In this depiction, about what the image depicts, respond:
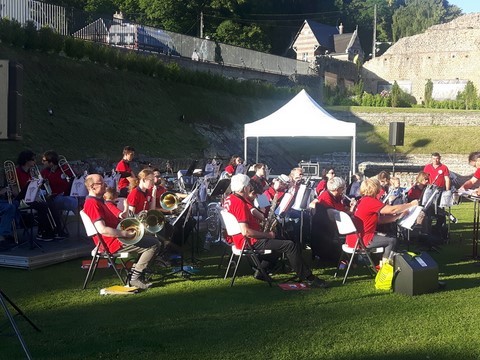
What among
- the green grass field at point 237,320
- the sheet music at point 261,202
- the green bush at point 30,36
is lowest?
the green grass field at point 237,320

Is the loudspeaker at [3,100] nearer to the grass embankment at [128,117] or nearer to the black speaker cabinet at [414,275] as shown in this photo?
the black speaker cabinet at [414,275]

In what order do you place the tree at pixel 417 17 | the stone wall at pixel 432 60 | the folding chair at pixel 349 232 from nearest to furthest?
the folding chair at pixel 349 232, the stone wall at pixel 432 60, the tree at pixel 417 17

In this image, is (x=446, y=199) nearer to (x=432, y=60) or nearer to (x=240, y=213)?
(x=240, y=213)

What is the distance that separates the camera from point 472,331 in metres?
5.26

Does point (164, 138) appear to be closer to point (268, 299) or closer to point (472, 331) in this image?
point (268, 299)

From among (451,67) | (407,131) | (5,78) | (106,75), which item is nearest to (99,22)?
(106,75)

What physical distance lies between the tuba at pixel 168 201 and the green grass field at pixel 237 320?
1093mm

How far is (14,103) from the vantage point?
432cm

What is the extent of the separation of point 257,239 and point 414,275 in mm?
1869

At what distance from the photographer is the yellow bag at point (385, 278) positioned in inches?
266

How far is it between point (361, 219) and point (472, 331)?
2.24 metres

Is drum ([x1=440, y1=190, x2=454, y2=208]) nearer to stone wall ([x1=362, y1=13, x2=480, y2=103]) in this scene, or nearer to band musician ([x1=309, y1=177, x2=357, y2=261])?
band musician ([x1=309, y1=177, x2=357, y2=261])

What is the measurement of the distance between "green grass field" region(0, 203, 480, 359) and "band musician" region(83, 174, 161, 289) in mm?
322

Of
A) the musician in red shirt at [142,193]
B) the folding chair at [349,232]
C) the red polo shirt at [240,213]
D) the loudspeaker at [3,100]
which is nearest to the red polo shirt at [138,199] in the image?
the musician in red shirt at [142,193]
